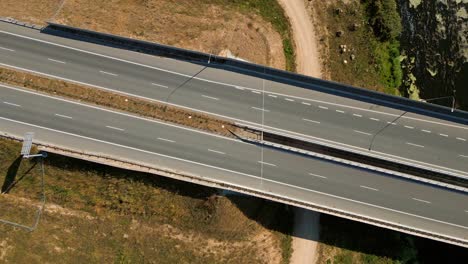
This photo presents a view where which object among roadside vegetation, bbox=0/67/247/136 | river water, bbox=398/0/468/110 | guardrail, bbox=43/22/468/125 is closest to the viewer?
roadside vegetation, bbox=0/67/247/136

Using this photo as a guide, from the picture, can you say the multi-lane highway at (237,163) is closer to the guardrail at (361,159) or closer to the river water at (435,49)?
the guardrail at (361,159)

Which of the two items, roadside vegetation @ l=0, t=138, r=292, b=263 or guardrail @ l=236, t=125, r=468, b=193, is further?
guardrail @ l=236, t=125, r=468, b=193

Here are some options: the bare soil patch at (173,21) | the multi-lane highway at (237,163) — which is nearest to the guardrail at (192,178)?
the multi-lane highway at (237,163)

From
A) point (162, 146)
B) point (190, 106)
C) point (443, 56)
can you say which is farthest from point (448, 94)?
point (162, 146)

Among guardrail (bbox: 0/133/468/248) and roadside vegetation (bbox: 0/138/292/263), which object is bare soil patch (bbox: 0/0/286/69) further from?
roadside vegetation (bbox: 0/138/292/263)

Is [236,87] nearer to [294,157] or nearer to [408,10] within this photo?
[294,157]

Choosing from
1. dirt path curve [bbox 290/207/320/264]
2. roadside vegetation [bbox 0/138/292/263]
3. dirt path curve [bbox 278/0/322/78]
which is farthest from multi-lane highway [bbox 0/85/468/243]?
dirt path curve [bbox 278/0/322/78]

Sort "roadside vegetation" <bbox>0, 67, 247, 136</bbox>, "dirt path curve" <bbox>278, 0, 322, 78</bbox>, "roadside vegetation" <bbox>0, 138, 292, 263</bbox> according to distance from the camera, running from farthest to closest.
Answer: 1. "dirt path curve" <bbox>278, 0, 322, 78</bbox>
2. "roadside vegetation" <bbox>0, 67, 247, 136</bbox>
3. "roadside vegetation" <bbox>0, 138, 292, 263</bbox>
